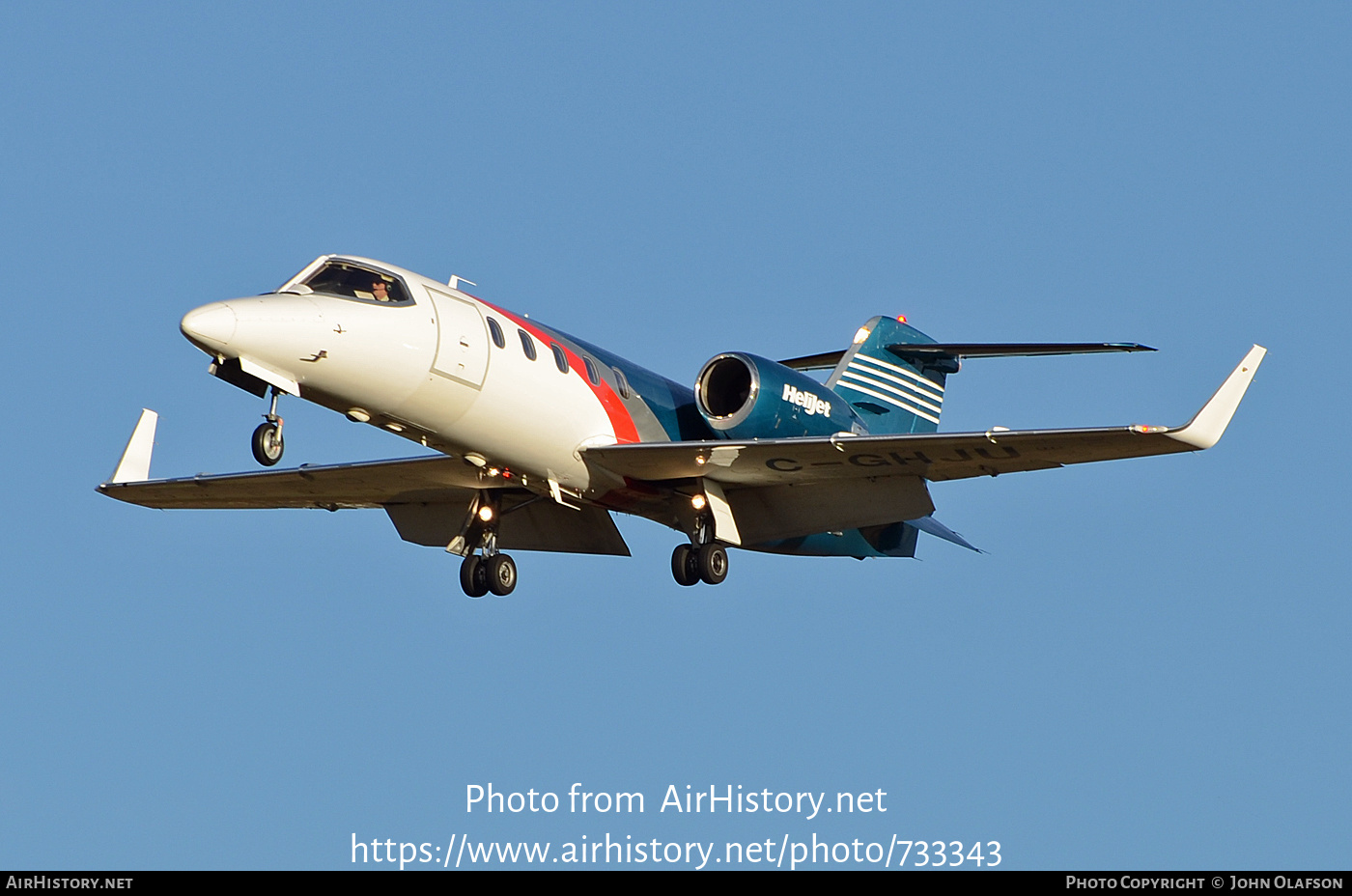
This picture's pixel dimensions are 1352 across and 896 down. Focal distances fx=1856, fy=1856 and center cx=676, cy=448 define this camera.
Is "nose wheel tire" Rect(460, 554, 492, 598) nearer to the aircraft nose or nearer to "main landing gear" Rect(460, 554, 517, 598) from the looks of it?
"main landing gear" Rect(460, 554, 517, 598)

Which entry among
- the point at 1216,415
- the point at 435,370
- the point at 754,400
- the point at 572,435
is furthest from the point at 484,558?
the point at 1216,415

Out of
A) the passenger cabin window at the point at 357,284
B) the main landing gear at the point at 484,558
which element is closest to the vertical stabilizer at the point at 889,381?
the main landing gear at the point at 484,558

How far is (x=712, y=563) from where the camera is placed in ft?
75.5

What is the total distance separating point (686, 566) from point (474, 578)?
2.67 m

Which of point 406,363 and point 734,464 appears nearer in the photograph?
point 406,363

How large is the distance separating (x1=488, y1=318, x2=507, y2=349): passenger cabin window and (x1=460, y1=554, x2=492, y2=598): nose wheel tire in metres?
3.39

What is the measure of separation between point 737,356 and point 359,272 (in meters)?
5.05

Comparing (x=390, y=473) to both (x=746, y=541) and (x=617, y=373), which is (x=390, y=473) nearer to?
(x=617, y=373)

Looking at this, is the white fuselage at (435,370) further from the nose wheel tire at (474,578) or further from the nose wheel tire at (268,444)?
the nose wheel tire at (474,578)

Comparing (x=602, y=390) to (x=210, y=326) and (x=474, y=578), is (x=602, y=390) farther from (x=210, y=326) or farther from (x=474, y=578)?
(x=210, y=326)

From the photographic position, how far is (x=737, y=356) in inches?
907
